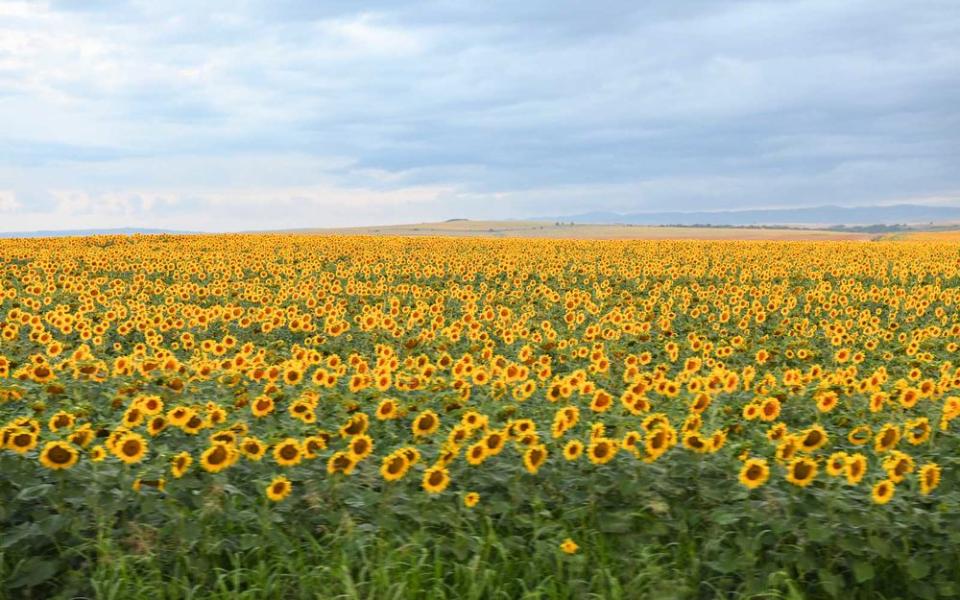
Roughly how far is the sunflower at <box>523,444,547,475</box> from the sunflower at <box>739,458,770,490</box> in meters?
1.26

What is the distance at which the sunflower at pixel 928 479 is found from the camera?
15.9 feet

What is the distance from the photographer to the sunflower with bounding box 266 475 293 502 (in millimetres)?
4988

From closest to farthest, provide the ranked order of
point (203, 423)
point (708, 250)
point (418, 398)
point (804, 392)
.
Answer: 1. point (203, 423)
2. point (418, 398)
3. point (804, 392)
4. point (708, 250)

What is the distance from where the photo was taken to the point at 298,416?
19.9 feet

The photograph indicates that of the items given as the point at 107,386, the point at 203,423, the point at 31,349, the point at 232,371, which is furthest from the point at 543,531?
the point at 31,349

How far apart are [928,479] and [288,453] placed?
407 cm

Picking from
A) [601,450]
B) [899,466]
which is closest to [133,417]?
[601,450]

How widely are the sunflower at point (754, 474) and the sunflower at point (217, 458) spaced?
128 inches

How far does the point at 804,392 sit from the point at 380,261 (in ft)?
64.2

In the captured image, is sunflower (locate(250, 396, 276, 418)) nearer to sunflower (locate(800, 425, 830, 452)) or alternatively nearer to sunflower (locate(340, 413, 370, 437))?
sunflower (locate(340, 413, 370, 437))

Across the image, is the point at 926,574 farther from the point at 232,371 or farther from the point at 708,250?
the point at 708,250

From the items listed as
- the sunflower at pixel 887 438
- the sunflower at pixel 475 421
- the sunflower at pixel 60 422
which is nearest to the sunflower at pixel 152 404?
the sunflower at pixel 60 422

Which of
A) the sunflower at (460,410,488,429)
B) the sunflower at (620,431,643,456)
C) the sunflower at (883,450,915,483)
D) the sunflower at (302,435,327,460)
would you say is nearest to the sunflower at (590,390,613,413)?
the sunflower at (620,431,643,456)

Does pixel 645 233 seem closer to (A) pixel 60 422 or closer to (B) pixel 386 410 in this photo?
(B) pixel 386 410
